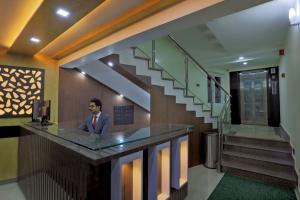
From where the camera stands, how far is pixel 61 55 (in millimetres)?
3773

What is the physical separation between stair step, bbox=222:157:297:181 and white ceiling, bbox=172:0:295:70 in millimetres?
2839

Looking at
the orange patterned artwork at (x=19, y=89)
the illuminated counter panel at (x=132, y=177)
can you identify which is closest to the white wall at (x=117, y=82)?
the orange patterned artwork at (x=19, y=89)

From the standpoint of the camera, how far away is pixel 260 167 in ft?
12.8

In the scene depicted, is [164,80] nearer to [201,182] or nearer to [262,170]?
[201,182]

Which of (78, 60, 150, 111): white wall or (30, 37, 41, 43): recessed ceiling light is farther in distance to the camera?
(78, 60, 150, 111): white wall

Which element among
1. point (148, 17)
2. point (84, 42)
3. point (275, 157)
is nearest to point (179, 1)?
point (148, 17)

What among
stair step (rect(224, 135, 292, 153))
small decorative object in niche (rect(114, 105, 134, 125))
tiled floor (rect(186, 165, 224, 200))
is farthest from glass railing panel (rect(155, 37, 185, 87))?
tiled floor (rect(186, 165, 224, 200))

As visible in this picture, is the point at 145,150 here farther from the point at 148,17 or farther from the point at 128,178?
the point at 148,17

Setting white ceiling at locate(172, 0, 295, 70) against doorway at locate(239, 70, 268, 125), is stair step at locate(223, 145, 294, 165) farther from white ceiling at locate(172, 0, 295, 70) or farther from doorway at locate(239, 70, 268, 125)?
doorway at locate(239, 70, 268, 125)

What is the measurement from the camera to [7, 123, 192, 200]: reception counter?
143 centimetres

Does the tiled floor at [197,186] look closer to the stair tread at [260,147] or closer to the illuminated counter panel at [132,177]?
the stair tread at [260,147]

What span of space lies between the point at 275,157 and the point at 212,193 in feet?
6.02

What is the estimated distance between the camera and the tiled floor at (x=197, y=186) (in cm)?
304

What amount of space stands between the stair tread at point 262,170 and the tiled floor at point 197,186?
1.30ft
